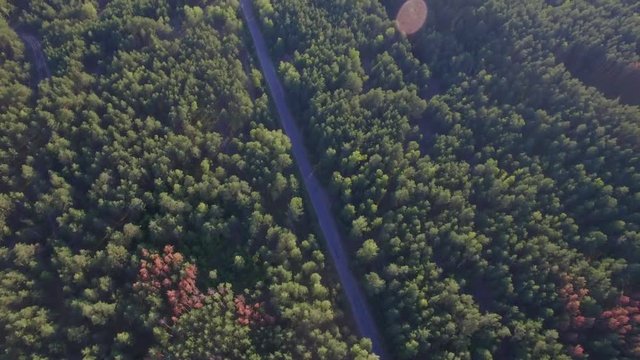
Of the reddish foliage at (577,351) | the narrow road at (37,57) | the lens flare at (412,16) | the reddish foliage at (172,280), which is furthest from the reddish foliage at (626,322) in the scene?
the narrow road at (37,57)

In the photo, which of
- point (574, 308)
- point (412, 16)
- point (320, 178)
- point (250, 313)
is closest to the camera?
point (250, 313)

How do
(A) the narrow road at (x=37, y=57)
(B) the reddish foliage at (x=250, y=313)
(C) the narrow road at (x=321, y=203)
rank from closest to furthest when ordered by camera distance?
(B) the reddish foliage at (x=250, y=313), (C) the narrow road at (x=321, y=203), (A) the narrow road at (x=37, y=57)

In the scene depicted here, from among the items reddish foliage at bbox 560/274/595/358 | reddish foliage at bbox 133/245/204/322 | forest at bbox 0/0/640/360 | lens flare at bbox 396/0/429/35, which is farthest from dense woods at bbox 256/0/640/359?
reddish foliage at bbox 133/245/204/322

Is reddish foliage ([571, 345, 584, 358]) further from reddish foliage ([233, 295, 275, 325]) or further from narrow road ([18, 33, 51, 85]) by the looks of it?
narrow road ([18, 33, 51, 85])

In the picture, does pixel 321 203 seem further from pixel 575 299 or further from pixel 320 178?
pixel 575 299

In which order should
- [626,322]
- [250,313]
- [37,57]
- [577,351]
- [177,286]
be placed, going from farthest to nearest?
[37,57] < [177,286] < [250,313] < [626,322] < [577,351]

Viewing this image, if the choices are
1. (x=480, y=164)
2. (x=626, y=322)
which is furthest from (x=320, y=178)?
(x=626, y=322)

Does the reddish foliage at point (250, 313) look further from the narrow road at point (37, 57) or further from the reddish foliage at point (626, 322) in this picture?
the narrow road at point (37, 57)
